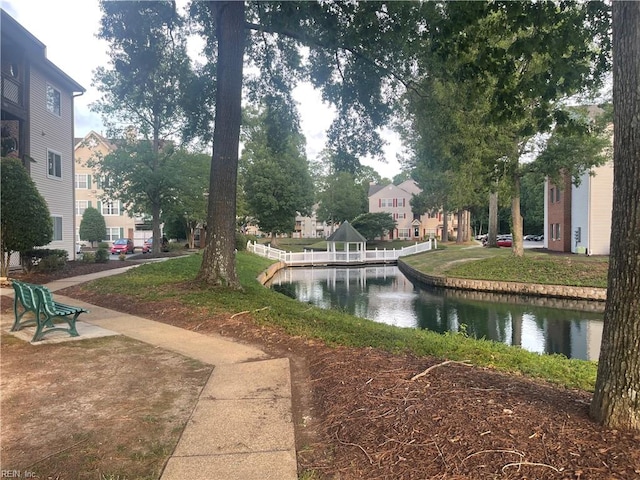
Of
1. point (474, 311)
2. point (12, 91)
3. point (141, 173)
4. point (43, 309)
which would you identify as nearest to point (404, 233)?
point (141, 173)

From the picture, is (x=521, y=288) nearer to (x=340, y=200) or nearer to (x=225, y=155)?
(x=225, y=155)

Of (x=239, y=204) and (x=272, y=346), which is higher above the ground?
(x=239, y=204)

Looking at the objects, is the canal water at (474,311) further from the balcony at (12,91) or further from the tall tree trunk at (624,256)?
the balcony at (12,91)

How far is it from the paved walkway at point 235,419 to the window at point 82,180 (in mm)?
44242

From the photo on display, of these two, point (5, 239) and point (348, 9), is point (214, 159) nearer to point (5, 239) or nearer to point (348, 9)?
point (348, 9)

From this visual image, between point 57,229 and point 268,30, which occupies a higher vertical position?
point 268,30

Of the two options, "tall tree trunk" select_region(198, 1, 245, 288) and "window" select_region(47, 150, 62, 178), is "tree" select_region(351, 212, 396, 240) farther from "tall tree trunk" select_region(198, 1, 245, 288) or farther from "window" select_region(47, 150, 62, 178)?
"tall tree trunk" select_region(198, 1, 245, 288)

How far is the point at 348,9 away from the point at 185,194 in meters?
22.0

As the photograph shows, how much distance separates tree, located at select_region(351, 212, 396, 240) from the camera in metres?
56.3

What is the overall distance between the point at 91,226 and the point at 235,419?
45524mm

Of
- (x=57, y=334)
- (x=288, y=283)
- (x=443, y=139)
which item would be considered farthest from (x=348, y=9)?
(x=288, y=283)

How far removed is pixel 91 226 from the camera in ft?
144

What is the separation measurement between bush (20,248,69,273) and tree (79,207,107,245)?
29.5 meters

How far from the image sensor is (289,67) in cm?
1414
